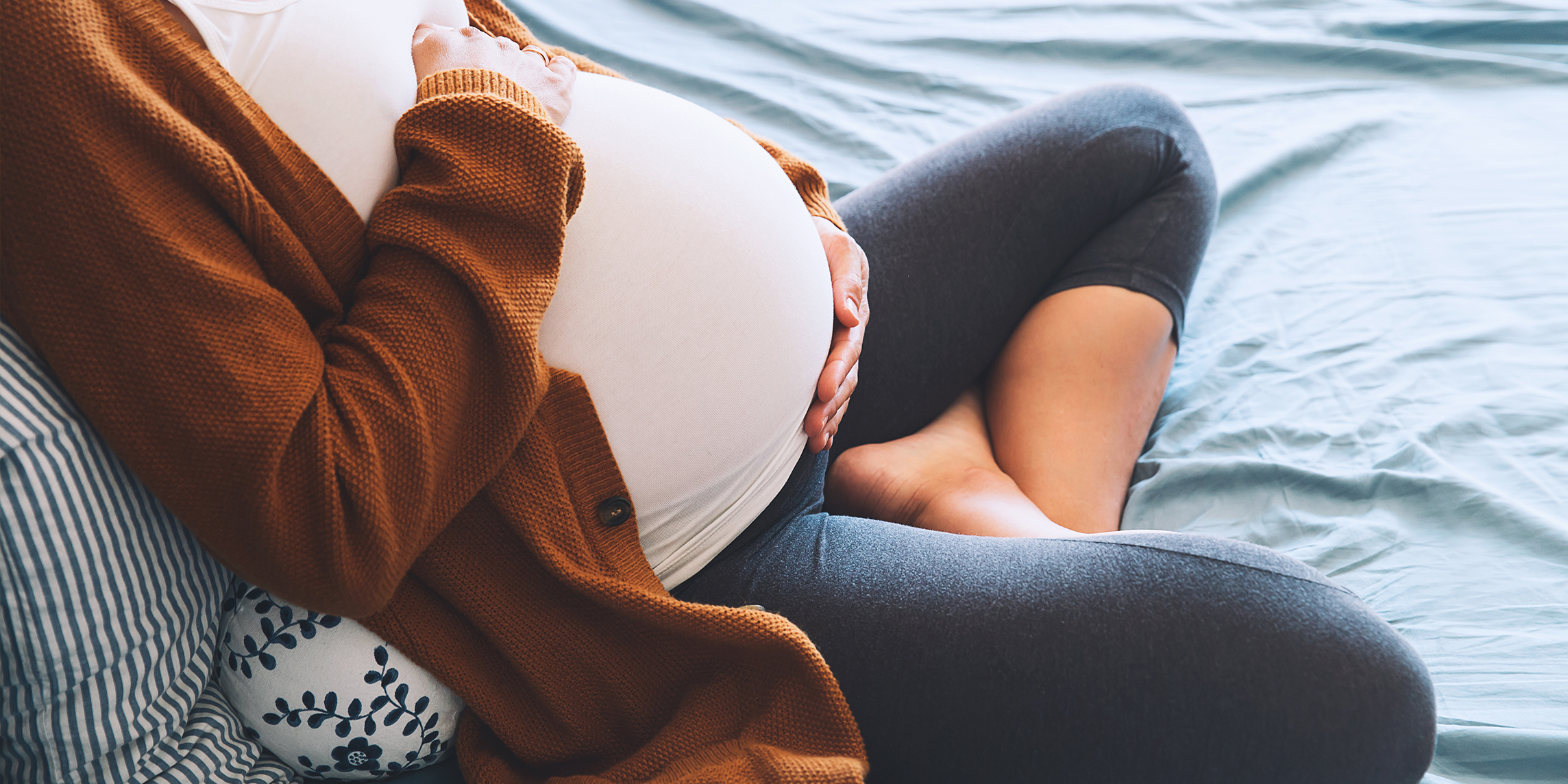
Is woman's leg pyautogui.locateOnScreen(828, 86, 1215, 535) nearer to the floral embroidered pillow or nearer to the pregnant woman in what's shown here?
the pregnant woman

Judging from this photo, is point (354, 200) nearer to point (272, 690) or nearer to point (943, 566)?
point (272, 690)

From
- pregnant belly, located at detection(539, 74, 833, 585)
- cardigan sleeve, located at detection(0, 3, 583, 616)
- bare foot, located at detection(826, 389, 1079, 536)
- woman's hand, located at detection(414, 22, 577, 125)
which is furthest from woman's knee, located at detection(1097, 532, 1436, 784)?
woman's hand, located at detection(414, 22, 577, 125)

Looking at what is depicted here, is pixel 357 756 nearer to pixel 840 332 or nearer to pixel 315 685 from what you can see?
pixel 315 685

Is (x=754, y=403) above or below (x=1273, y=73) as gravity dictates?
below

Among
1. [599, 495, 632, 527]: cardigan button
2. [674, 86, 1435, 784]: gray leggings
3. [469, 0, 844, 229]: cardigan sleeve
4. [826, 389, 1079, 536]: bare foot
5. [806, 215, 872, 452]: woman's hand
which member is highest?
[469, 0, 844, 229]: cardigan sleeve

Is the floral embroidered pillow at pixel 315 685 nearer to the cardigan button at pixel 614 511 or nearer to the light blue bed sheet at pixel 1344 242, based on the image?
the cardigan button at pixel 614 511

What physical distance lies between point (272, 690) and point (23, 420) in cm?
22

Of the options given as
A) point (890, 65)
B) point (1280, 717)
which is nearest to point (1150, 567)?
point (1280, 717)

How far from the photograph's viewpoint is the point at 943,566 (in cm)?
69

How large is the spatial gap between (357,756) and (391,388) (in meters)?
0.26

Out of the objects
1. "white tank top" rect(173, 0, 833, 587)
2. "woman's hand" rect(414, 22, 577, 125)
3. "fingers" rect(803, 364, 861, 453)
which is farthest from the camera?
"fingers" rect(803, 364, 861, 453)

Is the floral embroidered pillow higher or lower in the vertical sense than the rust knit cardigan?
lower

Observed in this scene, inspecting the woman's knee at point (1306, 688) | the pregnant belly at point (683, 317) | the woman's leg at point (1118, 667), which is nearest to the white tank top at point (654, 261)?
the pregnant belly at point (683, 317)

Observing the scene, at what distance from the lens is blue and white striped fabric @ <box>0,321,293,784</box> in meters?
0.48
